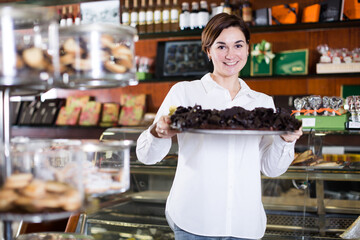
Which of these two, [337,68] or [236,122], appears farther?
[337,68]

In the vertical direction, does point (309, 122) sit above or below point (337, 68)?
below

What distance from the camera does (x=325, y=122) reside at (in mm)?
2809

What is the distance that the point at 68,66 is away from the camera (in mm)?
1231

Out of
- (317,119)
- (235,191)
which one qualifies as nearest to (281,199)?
(317,119)

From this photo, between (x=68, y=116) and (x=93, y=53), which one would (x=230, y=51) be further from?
(x=68, y=116)

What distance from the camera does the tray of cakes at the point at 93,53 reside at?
1216 mm

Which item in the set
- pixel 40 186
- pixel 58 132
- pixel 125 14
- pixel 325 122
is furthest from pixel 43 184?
pixel 58 132

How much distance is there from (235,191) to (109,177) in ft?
2.38

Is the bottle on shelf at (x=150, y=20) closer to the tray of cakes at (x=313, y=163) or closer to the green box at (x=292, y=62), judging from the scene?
the green box at (x=292, y=62)

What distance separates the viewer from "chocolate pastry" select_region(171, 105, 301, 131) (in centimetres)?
175

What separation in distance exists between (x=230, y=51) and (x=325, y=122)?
1.06 meters

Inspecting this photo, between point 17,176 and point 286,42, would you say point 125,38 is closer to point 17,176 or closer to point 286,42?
point 17,176

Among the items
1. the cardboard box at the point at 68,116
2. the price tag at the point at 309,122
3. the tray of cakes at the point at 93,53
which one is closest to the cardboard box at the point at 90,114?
the cardboard box at the point at 68,116

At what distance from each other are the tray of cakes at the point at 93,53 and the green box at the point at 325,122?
181cm
